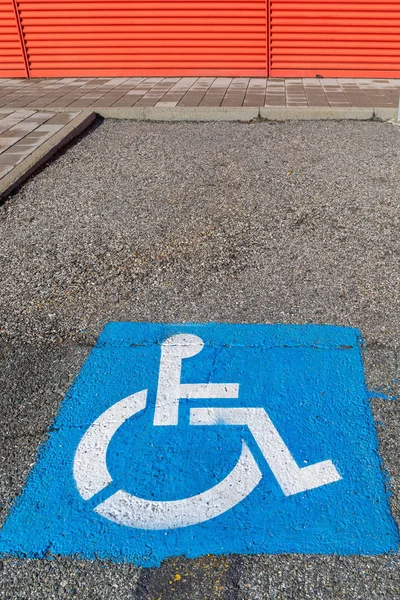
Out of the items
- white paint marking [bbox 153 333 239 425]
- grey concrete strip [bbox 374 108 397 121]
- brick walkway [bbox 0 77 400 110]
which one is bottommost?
grey concrete strip [bbox 374 108 397 121]

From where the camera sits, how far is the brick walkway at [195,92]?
8.75 metres

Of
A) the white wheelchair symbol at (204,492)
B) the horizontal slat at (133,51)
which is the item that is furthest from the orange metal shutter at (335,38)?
the white wheelchair symbol at (204,492)

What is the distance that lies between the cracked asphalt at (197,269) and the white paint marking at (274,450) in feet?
0.98

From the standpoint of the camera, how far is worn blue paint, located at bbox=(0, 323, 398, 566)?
2129 mm

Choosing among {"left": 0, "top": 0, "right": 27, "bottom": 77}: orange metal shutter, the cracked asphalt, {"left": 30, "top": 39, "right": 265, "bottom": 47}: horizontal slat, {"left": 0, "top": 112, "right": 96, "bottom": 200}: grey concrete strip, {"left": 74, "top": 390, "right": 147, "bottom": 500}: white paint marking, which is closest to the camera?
the cracked asphalt

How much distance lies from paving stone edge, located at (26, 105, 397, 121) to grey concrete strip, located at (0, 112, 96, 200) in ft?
1.93

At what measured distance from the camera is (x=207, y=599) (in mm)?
1918

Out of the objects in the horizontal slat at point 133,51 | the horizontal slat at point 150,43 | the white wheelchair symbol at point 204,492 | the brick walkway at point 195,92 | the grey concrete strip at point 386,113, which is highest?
the horizontal slat at point 150,43

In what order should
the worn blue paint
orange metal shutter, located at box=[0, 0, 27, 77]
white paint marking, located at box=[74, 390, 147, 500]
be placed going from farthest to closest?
1. orange metal shutter, located at box=[0, 0, 27, 77]
2. white paint marking, located at box=[74, 390, 147, 500]
3. the worn blue paint

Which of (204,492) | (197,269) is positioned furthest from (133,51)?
(204,492)

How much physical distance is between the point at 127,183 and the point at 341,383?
3.81m

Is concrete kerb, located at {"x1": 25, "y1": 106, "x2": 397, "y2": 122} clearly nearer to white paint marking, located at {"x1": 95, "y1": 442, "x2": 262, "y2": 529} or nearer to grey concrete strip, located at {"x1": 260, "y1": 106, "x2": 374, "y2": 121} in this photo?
grey concrete strip, located at {"x1": 260, "y1": 106, "x2": 374, "y2": 121}

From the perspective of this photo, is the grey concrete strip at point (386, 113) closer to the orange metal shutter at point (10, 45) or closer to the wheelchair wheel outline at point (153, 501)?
the wheelchair wheel outline at point (153, 501)

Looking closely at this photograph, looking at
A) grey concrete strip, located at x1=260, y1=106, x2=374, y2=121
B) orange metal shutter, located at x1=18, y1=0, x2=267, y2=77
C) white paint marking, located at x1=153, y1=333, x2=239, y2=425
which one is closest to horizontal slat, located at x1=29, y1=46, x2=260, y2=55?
orange metal shutter, located at x1=18, y1=0, x2=267, y2=77
